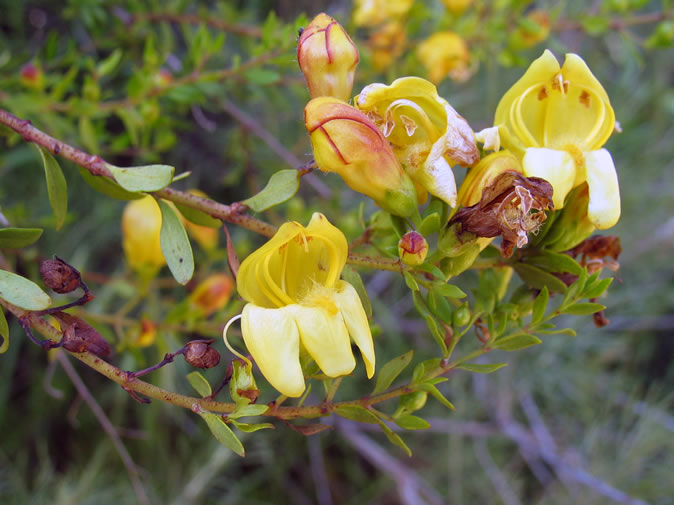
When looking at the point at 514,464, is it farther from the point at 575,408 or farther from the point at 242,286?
the point at 242,286

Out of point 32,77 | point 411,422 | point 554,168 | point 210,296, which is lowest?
point 210,296

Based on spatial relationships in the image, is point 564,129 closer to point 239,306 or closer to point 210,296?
point 239,306

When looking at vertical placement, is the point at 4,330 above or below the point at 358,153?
below

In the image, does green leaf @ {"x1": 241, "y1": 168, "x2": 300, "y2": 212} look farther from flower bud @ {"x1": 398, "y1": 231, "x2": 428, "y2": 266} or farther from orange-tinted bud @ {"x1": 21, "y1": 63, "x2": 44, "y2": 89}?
orange-tinted bud @ {"x1": 21, "y1": 63, "x2": 44, "y2": 89}

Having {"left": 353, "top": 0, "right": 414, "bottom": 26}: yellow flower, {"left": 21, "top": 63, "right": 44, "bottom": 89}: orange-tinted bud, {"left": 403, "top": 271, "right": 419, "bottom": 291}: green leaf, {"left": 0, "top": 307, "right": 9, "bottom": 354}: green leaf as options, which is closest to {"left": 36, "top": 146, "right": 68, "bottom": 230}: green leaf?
{"left": 0, "top": 307, "right": 9, "bottom": 354}: green leaf

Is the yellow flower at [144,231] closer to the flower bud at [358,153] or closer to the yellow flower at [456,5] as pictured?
the flower bud at [358,153]

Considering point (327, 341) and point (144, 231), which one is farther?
point (144, 231)

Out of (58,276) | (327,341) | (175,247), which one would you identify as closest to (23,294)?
(58,276)
